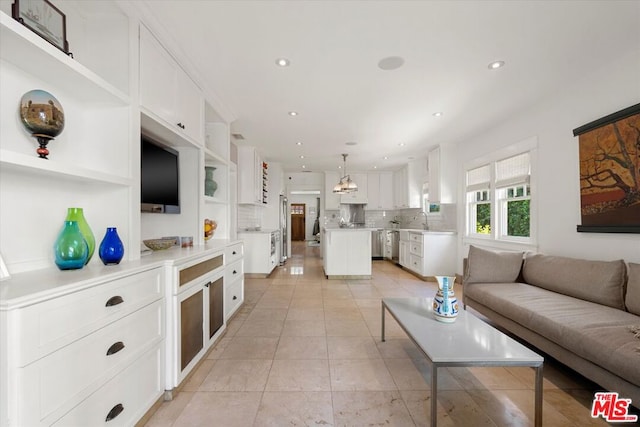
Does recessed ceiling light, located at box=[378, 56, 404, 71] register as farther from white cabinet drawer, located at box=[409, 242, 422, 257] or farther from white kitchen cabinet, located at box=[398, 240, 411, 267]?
white kitchen cabinet, located at box=[398, 240, 411, 267]

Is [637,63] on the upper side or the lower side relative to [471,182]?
upper

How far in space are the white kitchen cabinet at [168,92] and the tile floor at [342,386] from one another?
1969 mm

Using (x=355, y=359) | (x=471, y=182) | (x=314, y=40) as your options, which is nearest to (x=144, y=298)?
(x=355, y=359)

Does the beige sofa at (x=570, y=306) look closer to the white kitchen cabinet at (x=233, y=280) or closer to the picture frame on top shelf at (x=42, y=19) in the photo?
the white kitchen cabinet at (x=233, y=280)

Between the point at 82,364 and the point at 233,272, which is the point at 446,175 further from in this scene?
the point at 82,364

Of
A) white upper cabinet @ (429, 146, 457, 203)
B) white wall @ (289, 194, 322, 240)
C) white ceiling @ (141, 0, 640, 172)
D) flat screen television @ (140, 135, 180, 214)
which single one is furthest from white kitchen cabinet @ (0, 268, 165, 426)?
white wall @ (289, 194, 322, 240)

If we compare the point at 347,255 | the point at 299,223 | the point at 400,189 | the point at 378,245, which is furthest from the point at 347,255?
the point at 299,223

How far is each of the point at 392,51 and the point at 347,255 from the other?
3.57m

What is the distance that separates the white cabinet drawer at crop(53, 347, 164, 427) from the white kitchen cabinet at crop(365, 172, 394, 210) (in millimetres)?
6535

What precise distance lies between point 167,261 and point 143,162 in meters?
0.85

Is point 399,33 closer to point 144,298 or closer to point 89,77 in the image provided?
point 89,77

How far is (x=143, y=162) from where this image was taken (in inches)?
78.3

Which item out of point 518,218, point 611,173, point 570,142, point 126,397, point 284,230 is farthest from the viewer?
point 284,230

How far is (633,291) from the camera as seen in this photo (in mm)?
1888
